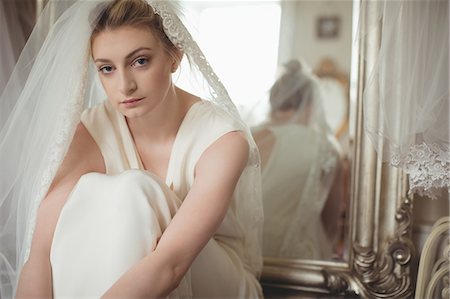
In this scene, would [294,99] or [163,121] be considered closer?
[163,121]

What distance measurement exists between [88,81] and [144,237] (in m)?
0.46

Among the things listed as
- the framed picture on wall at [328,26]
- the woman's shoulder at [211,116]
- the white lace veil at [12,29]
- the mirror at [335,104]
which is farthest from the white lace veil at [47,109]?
the framed picture on wall at [328,26]

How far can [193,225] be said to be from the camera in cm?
120

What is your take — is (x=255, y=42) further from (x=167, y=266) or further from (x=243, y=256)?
(x=167, y=266)

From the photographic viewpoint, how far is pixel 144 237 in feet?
3.85

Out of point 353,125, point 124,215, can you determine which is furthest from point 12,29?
point 353,125

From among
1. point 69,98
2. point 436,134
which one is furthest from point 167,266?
point 436,134

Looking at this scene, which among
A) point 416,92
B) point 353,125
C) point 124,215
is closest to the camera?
point 124,215

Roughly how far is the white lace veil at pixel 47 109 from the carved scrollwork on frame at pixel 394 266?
0.58 meters

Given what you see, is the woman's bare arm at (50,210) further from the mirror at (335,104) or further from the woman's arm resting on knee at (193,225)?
the mirror at (335,104)

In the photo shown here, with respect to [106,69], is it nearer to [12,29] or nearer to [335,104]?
[12,29]

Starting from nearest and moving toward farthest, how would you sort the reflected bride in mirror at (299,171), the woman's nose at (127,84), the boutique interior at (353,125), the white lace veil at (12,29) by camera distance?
1. the woman's nose at (127,84)
2. the boutique interior at (353,125)
3. the white lace veil at (12,29)
4. the reflected bride in mirror at (299,171)

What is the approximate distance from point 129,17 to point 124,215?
0.45 metres

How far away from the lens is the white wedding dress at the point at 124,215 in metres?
1.16
